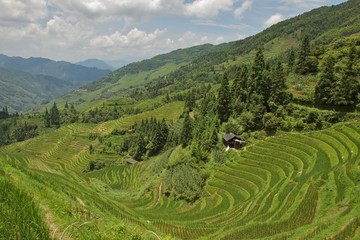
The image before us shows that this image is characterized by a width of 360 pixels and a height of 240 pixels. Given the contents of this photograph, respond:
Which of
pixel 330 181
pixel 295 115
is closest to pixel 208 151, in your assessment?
pixel 295 115

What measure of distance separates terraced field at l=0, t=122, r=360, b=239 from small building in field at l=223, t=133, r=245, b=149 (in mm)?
2947

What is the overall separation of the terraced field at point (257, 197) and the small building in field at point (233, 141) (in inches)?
116

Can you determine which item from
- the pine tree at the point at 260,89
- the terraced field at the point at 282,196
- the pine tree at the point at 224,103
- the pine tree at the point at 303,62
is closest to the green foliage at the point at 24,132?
the pine tree at the point at 224,103

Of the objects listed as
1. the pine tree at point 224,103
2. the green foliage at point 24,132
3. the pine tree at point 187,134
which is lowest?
the green foliage at point 24,132

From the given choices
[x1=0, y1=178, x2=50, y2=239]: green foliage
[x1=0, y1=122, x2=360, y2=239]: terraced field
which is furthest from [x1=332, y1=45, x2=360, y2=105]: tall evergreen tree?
[x1=0, y1=178, x2=50, y2=239]: green foliage

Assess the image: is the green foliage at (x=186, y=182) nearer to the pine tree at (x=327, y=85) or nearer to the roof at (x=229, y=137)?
the roof at (x=229, y=137)

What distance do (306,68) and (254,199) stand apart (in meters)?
37.6

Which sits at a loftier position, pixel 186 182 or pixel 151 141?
pixel 186 182

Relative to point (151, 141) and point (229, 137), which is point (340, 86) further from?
point (151, 141)

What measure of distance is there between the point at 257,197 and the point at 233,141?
19.2 metres

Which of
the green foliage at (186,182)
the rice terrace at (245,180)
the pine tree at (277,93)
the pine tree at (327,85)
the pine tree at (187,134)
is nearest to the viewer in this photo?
the rice terrace at (245,180)

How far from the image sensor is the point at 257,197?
3706cm

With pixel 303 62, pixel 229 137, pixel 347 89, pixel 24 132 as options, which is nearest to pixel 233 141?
pixel 229 137

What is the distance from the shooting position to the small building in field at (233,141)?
55.0m
